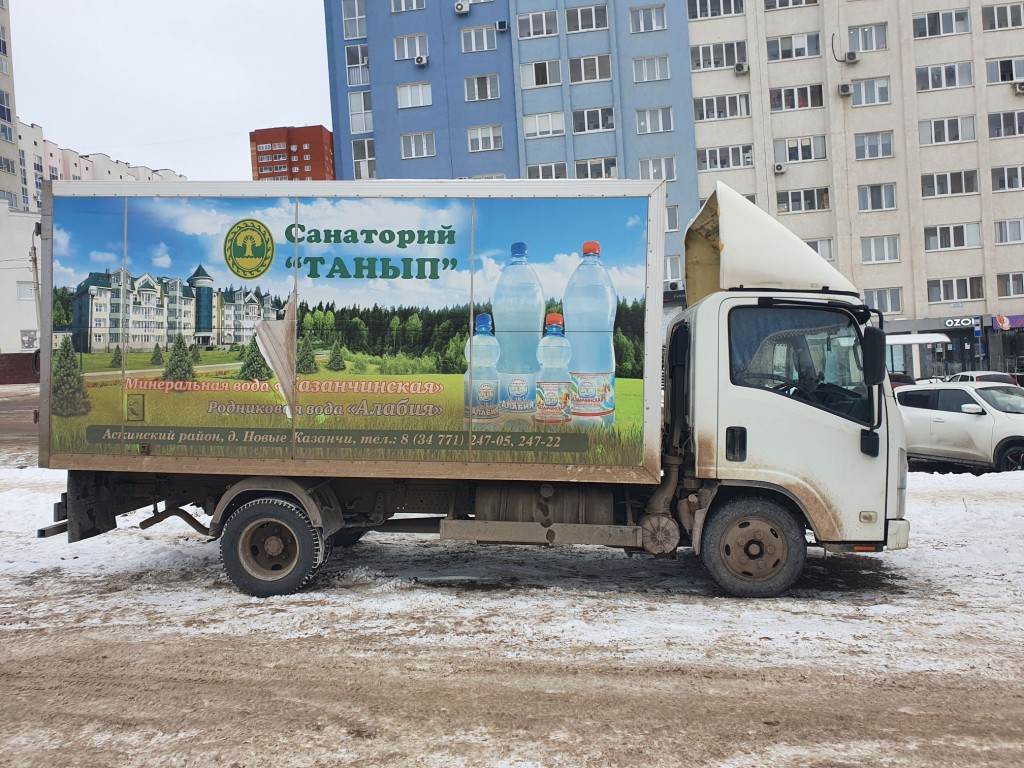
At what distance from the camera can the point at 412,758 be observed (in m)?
3.90

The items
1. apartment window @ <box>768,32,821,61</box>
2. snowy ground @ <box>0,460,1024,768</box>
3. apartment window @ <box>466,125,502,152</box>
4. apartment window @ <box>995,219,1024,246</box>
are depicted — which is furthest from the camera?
apartment window @ <box>466,125,502,152</box>

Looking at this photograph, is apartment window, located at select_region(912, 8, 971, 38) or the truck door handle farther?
apartment window, located at select_region(912, 8, 971, 38)

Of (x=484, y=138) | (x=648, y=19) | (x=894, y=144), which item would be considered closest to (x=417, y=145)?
(x=484, y=138)

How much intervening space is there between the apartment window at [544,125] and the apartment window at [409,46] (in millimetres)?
7423

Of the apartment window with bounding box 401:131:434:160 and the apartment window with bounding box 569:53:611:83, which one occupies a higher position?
the apartment window with bounding box 569:53:611:83

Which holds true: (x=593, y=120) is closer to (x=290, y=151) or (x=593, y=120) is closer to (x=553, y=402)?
(x=553, y=402)

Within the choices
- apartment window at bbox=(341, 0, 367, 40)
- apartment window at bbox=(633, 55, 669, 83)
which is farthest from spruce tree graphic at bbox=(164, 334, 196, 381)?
apartment window at bbox=(341, 0, 367, 40)

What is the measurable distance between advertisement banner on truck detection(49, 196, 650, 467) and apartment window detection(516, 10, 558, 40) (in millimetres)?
41381

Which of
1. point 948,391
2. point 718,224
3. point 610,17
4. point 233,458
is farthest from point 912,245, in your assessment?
point 233,458

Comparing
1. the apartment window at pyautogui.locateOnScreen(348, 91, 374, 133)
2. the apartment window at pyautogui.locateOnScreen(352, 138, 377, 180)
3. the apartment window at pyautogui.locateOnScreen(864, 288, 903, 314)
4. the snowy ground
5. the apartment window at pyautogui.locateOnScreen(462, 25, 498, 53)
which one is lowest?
the snowy ground

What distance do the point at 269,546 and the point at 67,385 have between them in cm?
217

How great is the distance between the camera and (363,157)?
152ft

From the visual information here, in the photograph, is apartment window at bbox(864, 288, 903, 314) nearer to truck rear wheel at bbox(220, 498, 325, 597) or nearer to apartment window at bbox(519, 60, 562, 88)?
apartment window at bbox(519, 60, 562, 88)

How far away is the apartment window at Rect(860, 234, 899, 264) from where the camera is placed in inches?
1654
